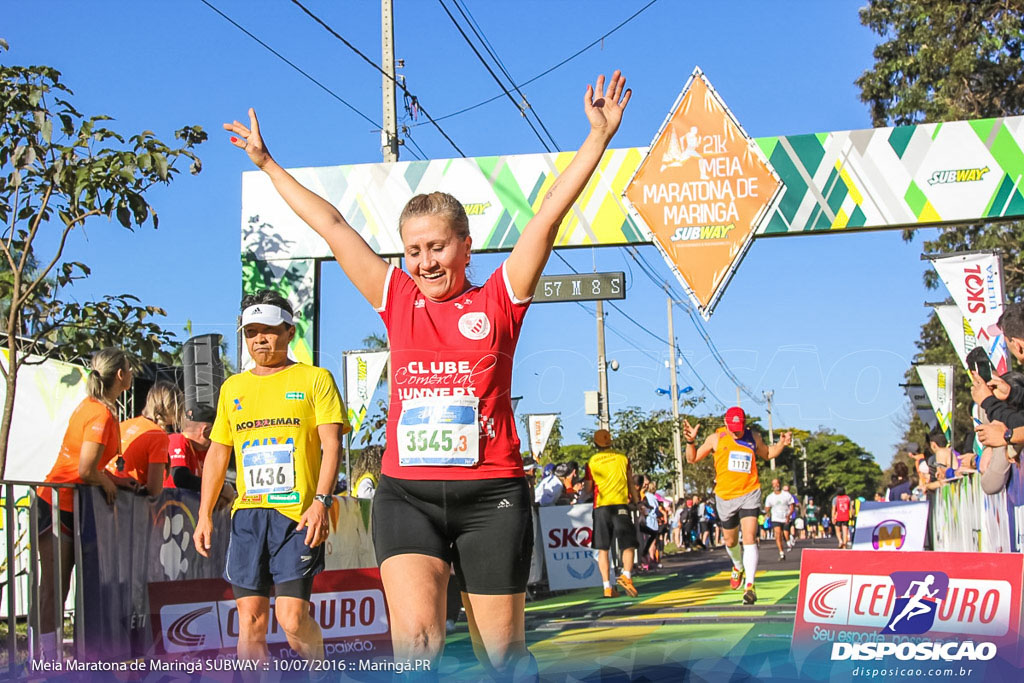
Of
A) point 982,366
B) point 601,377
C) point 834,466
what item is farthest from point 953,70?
point 834,466

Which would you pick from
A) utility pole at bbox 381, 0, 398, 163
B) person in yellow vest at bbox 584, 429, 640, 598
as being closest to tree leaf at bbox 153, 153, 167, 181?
person in yellow vest at bbox 584, 429, 640, 598

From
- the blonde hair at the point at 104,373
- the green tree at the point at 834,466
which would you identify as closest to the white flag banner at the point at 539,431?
the blonde hair at the point at 104,373

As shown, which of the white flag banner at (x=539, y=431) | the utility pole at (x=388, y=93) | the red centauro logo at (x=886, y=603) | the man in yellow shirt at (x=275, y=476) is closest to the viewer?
the man in yellow shirt at (x=275, y=476)

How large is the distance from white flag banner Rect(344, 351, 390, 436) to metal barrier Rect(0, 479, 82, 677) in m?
6.71

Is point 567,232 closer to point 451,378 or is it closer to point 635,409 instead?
point 451,378

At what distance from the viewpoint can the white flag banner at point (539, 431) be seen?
20.3 m

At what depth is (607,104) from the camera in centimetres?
391

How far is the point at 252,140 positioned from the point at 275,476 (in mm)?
1825

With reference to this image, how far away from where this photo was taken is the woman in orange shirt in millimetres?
5883

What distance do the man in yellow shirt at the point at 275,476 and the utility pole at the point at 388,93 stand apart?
10.9 m

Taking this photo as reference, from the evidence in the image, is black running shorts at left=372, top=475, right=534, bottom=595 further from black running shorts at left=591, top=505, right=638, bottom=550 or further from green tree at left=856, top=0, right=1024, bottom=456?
green tree at left=856, top=0, right=1024, bottom=456

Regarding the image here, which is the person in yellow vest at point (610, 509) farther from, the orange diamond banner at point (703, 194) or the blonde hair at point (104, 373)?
the blonde hair at point (104, 373)

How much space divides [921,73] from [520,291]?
81.9 feet

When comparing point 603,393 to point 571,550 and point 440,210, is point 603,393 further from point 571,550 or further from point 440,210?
point 440,210
